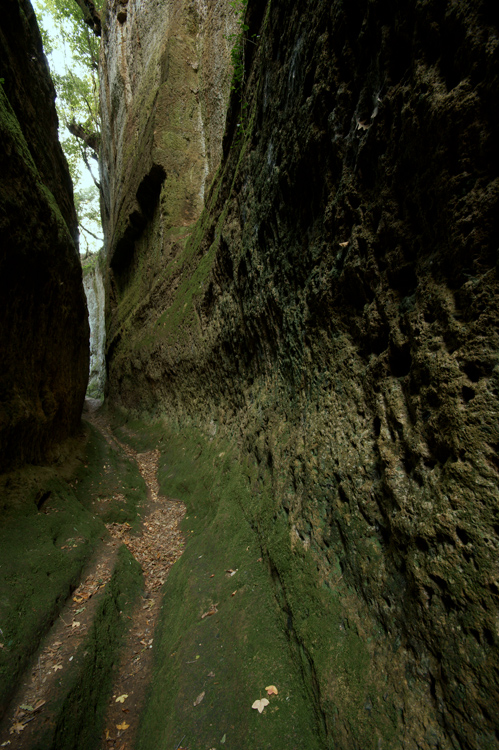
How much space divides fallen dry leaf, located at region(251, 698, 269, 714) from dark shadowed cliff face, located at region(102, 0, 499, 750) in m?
0.55

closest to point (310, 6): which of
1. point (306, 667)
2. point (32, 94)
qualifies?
point (306, 667)

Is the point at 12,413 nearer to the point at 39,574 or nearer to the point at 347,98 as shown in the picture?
the point at 39,574

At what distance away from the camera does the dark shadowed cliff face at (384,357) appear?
2.14 metres

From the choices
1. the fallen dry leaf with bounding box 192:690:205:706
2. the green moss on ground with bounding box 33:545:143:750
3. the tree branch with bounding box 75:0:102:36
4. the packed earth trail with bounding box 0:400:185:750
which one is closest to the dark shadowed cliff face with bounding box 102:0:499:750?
the fallen dry leaf with bounding box 192:690:205:706

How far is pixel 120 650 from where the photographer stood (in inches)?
187

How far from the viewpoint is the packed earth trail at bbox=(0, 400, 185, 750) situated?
362 cm

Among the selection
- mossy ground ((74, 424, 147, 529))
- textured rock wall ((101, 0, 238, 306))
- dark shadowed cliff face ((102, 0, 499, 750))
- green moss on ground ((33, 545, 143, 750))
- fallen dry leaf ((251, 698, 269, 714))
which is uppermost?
textured rock wall ((101, 0, 238, 306))

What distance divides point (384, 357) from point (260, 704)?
3422 millimetres

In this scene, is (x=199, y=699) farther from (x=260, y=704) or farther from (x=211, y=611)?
(x=211, y=611)

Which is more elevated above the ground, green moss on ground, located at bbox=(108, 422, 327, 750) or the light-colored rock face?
the light-colored rock face

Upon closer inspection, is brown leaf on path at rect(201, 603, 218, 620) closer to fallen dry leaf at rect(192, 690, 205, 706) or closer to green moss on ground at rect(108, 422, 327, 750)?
green moss on ground at rect(108, 422, 327, 750)

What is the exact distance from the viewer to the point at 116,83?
22.4 m

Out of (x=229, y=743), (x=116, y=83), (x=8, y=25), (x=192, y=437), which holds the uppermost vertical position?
(x=116, y=83)

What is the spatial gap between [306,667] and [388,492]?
1882mm
